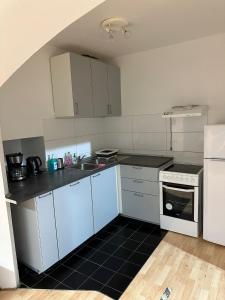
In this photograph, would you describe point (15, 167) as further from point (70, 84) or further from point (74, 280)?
point (74, 280)

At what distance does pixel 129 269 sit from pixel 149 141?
1745 mm

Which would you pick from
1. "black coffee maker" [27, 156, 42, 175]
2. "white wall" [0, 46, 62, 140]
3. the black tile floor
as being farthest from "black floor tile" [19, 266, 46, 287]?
"white wall" [0, 46, 62, 140]

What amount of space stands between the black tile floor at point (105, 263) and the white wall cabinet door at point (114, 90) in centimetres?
166

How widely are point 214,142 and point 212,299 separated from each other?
1354 millimetres

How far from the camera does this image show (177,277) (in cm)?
194

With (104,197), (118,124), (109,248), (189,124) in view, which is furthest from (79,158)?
(189,124)

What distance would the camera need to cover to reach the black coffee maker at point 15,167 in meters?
2.24

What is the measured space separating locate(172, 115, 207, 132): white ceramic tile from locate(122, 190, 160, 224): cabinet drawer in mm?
977

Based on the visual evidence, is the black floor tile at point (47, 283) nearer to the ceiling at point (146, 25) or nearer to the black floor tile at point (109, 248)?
the black floor tile at point (109, 248)

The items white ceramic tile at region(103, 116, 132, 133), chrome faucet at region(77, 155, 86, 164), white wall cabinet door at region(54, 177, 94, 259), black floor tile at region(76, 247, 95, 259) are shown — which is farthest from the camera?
white ceramic tile at region(103, 116, 132, 133)

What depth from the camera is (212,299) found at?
1688mm

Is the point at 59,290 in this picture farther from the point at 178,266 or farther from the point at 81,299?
the point at 178,266

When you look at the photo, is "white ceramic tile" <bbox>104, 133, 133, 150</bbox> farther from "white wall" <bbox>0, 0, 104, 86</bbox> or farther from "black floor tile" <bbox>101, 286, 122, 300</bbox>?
"white wall" <bbox>0, 0, 104, 86</bbox>

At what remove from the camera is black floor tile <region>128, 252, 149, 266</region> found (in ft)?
7.13
